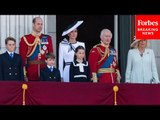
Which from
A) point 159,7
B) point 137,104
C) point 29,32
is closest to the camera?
point 137,104

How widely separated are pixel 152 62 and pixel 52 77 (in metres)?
1.93

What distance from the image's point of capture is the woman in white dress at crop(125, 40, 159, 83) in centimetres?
1402

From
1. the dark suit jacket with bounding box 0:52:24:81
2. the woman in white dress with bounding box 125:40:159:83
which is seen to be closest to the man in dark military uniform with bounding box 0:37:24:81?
the dark suit jacket with bounding box 0:52:24:81

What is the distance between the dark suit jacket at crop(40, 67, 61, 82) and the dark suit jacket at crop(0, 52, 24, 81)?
0.39 metres

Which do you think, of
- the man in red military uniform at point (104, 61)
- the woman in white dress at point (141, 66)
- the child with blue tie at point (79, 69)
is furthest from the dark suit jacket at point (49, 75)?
the woman in white dress at point (141, 66)

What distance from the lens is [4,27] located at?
15297mm

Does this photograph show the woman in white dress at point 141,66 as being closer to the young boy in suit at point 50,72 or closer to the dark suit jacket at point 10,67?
the young boy in suit at point 50,72

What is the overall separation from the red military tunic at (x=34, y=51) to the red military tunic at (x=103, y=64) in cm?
77

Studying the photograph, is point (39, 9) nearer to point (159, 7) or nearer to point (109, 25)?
point (159, 7)

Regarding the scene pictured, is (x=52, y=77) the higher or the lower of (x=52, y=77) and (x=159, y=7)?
the lower

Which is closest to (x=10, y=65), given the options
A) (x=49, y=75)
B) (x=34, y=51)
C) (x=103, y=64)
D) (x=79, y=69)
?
(x=49, y=75)

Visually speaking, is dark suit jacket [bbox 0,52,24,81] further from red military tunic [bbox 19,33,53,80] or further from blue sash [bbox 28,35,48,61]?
blue sash [bbox 28,35,48,61]

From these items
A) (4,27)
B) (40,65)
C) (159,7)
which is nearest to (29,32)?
(4,27)

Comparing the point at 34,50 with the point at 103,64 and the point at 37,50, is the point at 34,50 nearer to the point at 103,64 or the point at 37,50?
the point at 37,50
